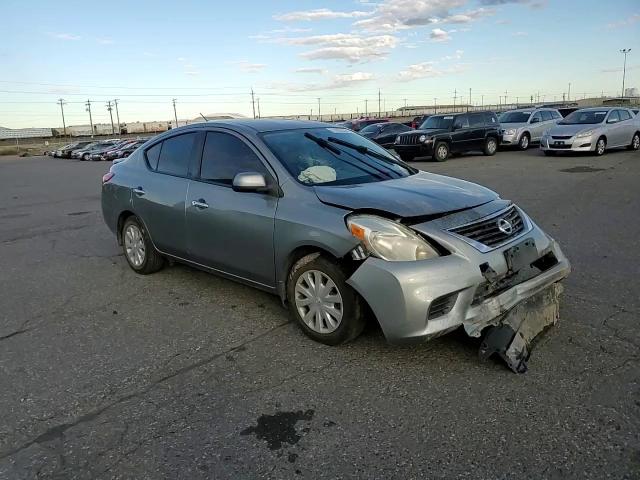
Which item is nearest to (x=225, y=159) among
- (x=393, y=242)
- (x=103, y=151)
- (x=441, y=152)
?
(x=393, y=242)

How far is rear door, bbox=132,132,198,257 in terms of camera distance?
511 cm

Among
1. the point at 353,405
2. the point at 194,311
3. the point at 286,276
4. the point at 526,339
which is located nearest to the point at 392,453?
the point at 353,405

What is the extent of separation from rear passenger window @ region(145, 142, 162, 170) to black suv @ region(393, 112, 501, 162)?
15.3 meters

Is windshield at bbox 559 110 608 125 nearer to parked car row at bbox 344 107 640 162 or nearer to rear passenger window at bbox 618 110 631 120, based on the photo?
parked car row at bbox 344 107 640 162

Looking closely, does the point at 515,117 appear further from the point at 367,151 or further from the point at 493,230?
the point at 493,230

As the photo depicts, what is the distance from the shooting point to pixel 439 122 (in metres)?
21.0

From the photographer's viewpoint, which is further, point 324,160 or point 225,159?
point 225,159

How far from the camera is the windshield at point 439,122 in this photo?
2080 cm

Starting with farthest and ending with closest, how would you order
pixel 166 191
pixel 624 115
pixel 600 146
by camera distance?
pixel 624 115 → pixel 600 146 → pixel 166 191

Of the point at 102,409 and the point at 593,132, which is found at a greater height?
the point at 593,132

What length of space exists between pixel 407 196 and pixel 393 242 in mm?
543

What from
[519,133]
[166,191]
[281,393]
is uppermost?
[166,191]

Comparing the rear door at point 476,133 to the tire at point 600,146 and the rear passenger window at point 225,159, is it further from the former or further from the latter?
the rear passenger window at point 225,159

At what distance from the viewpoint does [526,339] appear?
11.7ft
